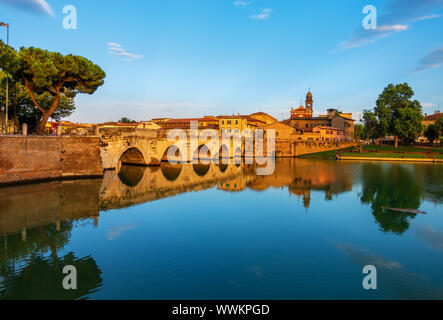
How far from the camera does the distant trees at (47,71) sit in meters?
27.3

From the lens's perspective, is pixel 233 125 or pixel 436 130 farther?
pixel 233 125

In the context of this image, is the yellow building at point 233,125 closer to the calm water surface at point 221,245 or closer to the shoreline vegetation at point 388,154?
the shoreline vegetation at point 388,154

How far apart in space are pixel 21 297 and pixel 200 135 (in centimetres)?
4156

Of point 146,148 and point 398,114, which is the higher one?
point 398,114

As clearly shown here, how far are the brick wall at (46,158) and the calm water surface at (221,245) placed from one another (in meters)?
2.22

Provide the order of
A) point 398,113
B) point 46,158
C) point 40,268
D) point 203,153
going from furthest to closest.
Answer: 1. point 398,113
2. point 203,153
3. point 46,158
4. point 40,268

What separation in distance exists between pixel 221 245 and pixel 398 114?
2701 inches

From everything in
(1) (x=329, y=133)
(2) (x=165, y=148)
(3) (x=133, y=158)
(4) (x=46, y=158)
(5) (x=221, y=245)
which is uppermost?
(1) (x=329, y=133)

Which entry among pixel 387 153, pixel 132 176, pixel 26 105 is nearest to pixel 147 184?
pixel 132 176

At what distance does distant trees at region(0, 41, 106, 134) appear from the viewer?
27.3 meters

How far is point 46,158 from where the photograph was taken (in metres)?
27.2

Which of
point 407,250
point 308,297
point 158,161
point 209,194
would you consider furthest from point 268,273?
point 158,161

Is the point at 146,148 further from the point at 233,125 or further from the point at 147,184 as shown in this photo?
the point at 233,125
